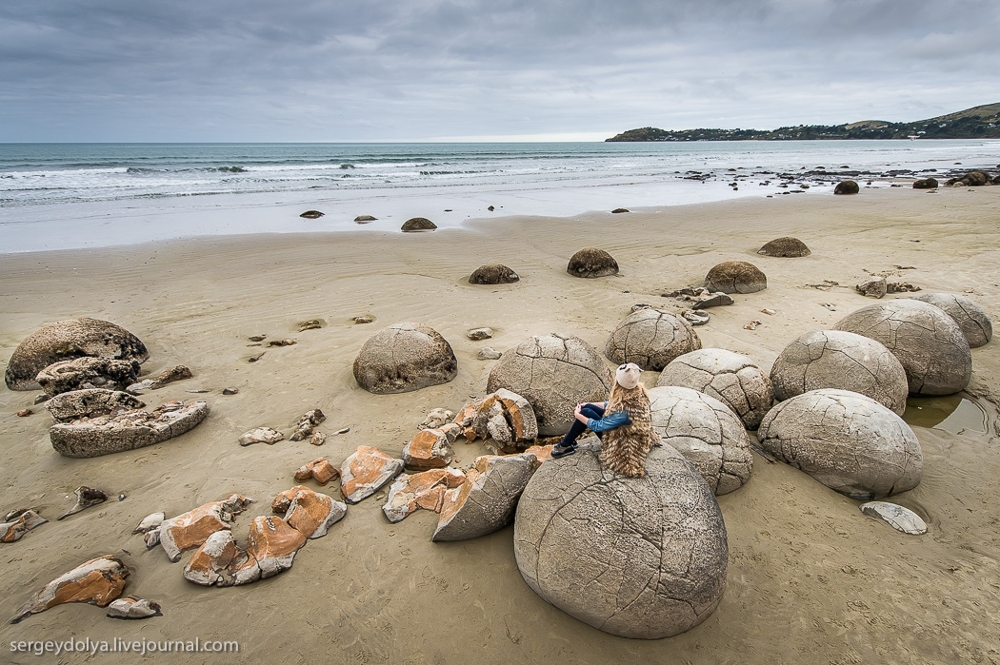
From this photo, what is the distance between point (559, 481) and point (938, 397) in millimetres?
A: 5845

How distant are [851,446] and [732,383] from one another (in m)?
1.17

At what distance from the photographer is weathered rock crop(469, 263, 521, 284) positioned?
11539 millimetres

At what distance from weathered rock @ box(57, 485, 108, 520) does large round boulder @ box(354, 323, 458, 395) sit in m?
2.88

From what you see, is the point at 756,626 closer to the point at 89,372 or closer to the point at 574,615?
the point at 574,615

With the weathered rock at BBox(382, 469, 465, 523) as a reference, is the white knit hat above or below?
above

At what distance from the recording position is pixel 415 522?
4059 mm

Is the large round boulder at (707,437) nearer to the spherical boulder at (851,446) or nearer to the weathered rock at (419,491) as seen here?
the spherical boulder at (851,446)

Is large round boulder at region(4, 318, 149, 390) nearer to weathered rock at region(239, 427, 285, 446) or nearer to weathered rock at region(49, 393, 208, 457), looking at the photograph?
weathered rock at region(49, 393, 208, 457)

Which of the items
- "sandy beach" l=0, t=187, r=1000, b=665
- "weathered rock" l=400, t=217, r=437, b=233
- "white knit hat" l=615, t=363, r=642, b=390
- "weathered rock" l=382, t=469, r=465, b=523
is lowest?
"sandy beach" l=0, t=187, r=1000, b=665

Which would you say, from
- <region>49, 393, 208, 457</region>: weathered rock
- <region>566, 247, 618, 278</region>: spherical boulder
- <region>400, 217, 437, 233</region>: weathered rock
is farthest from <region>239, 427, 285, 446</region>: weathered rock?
<region>400, 217, 437, 233</region>: weathered rock

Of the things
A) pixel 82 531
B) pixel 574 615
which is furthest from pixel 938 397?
pixel 82 531

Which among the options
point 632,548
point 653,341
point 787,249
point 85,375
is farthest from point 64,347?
point 787,249

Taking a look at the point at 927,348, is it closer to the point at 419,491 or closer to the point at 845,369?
the point at 845,369

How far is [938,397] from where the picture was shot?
6.10 metres
